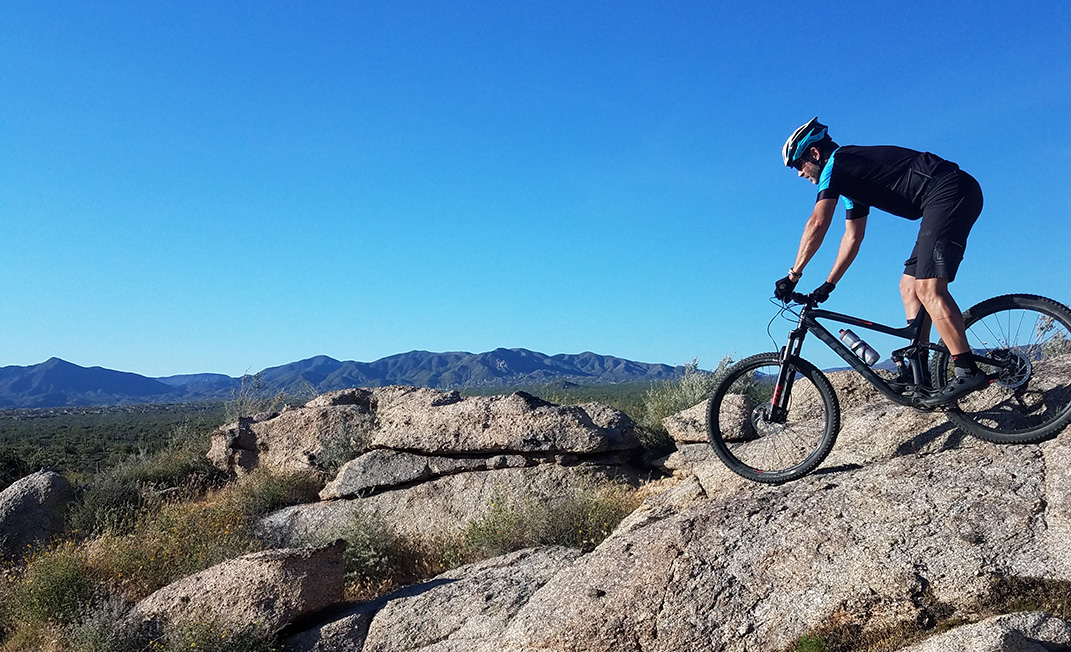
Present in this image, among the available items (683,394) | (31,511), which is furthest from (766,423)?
(31,511)

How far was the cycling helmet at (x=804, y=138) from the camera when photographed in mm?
6250

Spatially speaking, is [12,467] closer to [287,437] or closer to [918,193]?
[287,437]

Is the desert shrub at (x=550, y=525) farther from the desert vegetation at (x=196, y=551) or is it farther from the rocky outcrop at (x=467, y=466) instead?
the rocky outcrop at (x=467, y=466)

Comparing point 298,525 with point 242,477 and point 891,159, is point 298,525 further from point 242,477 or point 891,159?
point 891,159

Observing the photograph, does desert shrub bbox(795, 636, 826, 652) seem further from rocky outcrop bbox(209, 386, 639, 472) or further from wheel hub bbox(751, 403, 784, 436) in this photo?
rocky outcrop bbox(209, 386, 639, 472)

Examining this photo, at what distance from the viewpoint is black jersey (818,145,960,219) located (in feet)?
19.7

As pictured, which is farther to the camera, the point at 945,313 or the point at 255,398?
the point at 255,398

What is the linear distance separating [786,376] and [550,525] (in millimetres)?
3522

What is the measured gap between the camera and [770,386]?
7039mm

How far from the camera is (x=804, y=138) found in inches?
246

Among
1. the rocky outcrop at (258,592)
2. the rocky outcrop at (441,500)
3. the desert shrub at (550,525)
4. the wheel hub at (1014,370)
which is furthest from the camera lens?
the rocky outcrop at (441,500)

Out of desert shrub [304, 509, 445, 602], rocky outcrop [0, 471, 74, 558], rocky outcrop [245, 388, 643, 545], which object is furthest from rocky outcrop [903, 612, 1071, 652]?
rocky outcrop [0, 471, 74, 558]

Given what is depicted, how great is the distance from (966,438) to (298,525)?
8.67 meters

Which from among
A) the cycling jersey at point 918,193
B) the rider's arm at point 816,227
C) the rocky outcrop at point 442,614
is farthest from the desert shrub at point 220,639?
the cycling jersey at point 918,193
